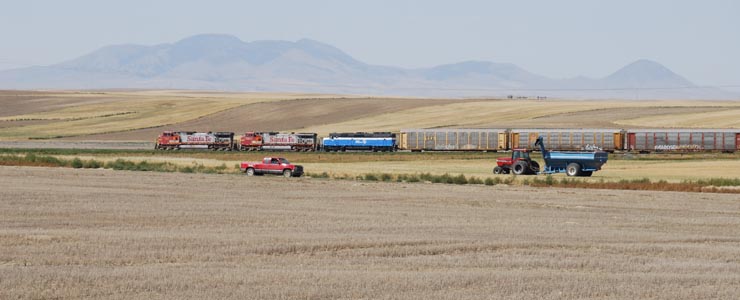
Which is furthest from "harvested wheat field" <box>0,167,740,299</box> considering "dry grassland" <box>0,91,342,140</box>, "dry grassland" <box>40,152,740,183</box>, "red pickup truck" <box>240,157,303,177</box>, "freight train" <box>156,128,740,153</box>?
"dry grassland" <box>0,91,342,140</box>

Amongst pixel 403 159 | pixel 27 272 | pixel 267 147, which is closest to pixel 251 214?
pixel 27 272

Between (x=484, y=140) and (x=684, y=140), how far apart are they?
53.3 feet

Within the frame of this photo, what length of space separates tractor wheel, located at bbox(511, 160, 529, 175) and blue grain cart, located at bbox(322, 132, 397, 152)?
3811 cm

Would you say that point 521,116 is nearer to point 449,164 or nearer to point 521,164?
point 449,164

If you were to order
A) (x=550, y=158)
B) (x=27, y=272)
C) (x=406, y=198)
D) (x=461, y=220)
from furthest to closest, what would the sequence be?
(x=550, y=158) → (x=406, y=198) → (x=461, y=220) → (x=27, y=272)

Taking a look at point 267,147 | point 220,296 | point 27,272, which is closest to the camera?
point 220,296

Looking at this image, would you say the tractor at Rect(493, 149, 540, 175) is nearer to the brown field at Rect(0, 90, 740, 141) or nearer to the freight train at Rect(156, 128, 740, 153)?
the freight train at Rect(156, 128, 740, 153)

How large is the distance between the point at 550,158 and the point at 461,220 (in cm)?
2864

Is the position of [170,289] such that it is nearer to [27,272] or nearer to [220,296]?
[220,296]

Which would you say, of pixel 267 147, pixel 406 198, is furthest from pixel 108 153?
pixel 406 198

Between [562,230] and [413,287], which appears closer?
[413,287]

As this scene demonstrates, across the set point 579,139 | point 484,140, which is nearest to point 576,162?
point 579,139

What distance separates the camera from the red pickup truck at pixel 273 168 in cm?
5822

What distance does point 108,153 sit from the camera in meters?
85.4
